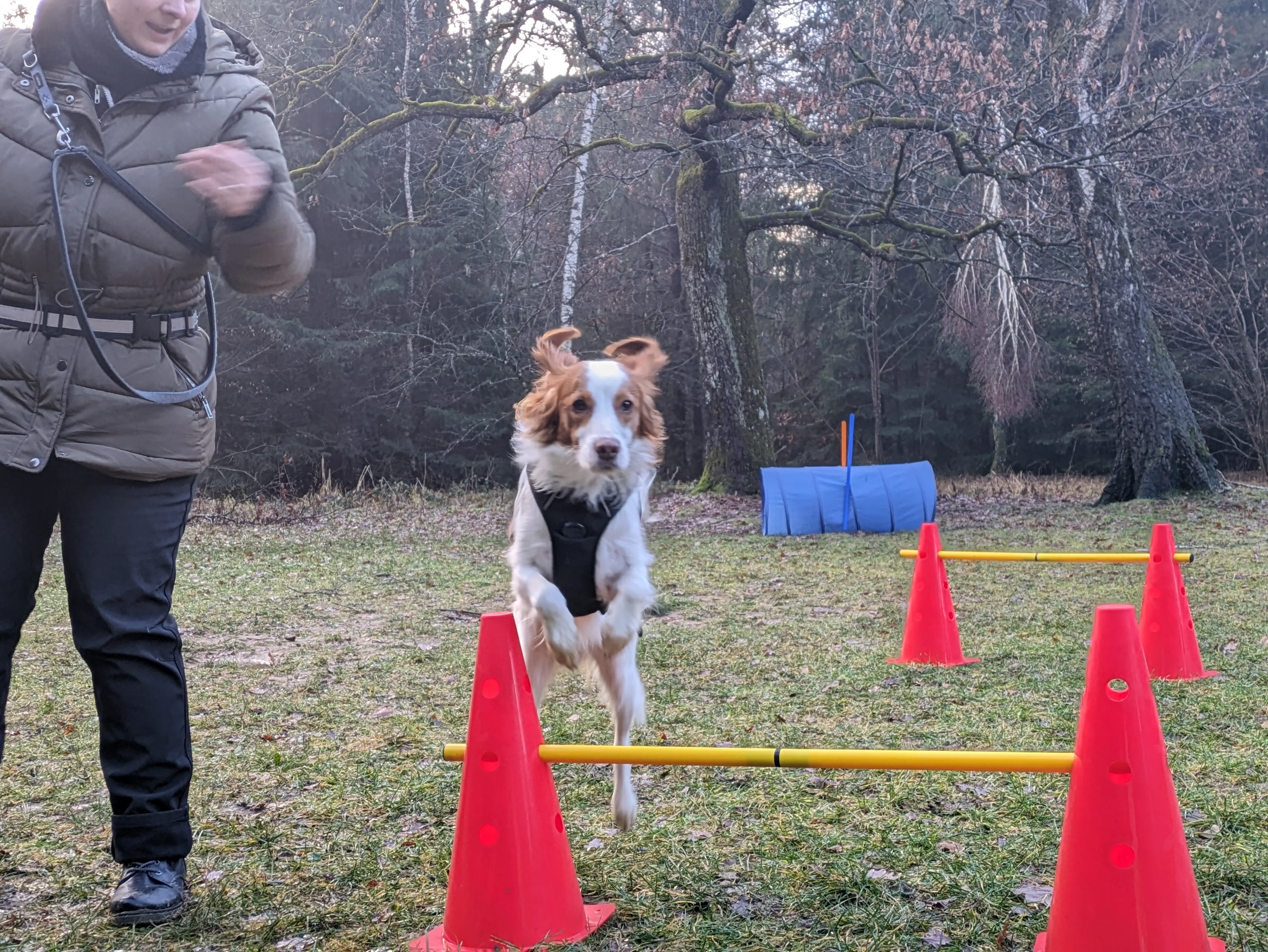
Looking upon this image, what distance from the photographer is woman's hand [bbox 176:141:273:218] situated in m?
2.39

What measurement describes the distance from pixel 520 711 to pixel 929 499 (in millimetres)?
9308

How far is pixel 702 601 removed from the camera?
7.45 m

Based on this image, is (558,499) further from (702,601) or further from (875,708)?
(702,601)

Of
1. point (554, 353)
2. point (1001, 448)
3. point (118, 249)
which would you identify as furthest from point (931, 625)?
point (1001, 448)

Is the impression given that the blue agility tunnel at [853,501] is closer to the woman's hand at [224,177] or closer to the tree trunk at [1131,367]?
the tree trunk at [1131,367]

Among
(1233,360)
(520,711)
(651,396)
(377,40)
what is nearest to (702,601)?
(651,396)

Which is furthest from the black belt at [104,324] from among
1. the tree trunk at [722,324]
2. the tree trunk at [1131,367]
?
the tree trunk at [1131,367]

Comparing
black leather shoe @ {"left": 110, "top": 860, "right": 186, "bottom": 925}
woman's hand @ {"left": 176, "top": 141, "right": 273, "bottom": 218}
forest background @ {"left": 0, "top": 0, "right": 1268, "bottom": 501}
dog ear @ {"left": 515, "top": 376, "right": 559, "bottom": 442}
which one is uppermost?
forest background @ {"left": 0, "top": 0, "right": 1268, "bottom": 501}

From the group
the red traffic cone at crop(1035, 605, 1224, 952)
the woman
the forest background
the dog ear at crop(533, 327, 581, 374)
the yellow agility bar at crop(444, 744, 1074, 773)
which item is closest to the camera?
the red traffic cone at crop(1035, 605, 1224, 952)

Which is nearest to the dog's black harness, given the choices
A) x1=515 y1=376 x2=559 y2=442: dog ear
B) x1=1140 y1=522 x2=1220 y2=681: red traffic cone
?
x1=515 y1=376 x2=559 y2=442: dog ear

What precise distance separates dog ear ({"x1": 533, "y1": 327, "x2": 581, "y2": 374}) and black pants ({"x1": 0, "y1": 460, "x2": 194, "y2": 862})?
1.42 m

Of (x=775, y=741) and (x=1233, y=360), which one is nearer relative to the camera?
(x=775, y=741)

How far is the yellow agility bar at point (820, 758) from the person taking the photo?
2207 mm

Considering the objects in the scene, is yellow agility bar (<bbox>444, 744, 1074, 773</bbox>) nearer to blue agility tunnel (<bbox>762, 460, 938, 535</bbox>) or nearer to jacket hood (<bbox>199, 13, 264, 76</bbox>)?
jacket hood (<bbox>199, 13, 264, 76</bbox>)
